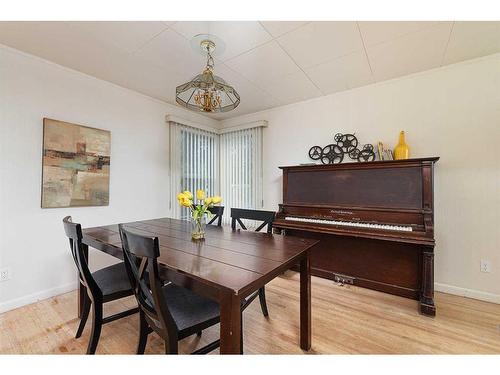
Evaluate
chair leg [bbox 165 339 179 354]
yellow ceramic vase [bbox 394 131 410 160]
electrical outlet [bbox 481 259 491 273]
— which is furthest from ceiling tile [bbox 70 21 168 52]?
electrical outlet [bbox 481 259 491 273]

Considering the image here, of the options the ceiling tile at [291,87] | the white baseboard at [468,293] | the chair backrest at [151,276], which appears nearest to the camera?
the chair backrest at [151,276]

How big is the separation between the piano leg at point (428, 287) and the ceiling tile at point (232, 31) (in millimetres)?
2401

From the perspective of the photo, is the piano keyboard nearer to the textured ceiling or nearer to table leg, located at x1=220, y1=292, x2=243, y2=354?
the textured ceiling

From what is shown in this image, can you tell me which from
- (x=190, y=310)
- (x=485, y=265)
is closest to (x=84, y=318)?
(x=190, y=310)

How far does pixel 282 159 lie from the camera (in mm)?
3535

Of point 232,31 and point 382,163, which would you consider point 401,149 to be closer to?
point 382,163

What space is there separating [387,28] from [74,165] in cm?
332

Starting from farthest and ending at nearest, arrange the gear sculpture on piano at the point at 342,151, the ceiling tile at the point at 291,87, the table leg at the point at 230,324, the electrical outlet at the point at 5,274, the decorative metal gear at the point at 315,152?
the decorative metal gear at the point at 315,152
the gear sculpture on piano at the point at 342,151
the ceiling tile at the point at 291,87
the electrical outlet at the point at 5,274
the table leg at the point at 230,324

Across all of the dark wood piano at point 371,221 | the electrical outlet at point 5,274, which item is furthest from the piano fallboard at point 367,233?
the electrical outlet at point 5,274

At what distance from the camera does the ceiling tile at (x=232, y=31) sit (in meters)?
1.76

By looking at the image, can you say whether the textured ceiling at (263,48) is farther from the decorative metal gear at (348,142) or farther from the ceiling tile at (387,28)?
the decorative metal gear at (348,142)

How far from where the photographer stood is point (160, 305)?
1074 mm
